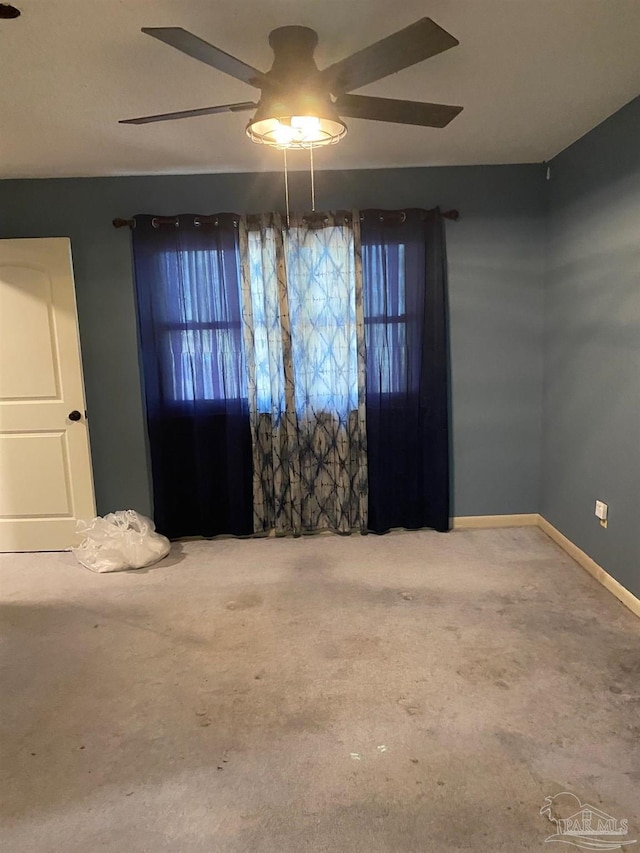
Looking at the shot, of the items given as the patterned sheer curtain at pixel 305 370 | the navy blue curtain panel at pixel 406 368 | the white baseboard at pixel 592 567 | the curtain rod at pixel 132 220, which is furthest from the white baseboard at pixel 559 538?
the curtain rod at pixel 132 220

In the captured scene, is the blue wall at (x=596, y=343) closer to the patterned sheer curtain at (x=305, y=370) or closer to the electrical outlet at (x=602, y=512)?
the electrical outlet at (x=602, y=512)

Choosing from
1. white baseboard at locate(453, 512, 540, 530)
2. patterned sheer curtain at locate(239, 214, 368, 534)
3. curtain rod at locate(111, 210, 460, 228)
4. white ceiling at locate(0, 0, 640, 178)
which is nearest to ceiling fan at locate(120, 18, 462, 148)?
white ceiling at locate(0, 0, 640, 178)

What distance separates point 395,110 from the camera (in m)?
2.06

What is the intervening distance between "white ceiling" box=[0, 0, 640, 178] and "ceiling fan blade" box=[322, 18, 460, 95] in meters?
0.23

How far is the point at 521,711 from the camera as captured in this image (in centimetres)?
224

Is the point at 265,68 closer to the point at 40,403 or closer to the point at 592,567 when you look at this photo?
the point at 40,403

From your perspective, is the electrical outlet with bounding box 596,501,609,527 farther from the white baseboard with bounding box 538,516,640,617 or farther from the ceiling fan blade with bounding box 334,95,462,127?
the ceiling fan blade with bounding box 334,95,462,127

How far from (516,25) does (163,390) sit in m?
2.81

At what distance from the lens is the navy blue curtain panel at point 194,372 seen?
12.5ft

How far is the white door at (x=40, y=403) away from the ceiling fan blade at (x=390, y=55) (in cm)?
246

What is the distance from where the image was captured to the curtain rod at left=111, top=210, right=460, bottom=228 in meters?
3.81

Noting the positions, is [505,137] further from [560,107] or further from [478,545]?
[478,545]

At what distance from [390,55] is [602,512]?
2570 mm

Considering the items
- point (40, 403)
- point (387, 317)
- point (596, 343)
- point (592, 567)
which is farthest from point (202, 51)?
point (592, 567)
